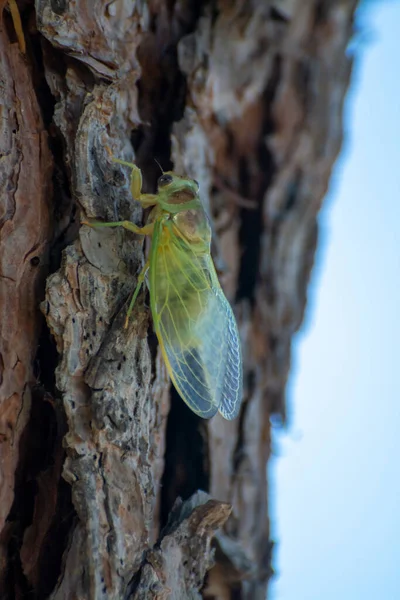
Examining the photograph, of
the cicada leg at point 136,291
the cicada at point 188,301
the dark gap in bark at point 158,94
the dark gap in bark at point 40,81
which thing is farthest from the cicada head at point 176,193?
the dark gap in bark at point 40,81

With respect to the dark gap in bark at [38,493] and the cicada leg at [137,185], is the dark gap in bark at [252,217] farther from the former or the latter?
the dark gap in bark at [38,493]

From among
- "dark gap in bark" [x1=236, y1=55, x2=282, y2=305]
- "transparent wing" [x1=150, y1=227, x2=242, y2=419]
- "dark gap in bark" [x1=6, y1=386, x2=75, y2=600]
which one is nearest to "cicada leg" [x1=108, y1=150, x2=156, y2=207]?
"transparent wing" [x1=150, y1=227, x2=242, y2=419]

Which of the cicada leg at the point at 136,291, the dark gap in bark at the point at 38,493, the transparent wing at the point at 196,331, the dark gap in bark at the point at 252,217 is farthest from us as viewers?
the dark gap in bark at the point at 252,217

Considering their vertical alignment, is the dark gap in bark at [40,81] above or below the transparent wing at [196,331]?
above

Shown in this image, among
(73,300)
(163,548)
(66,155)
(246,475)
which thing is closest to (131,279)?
(73,300)

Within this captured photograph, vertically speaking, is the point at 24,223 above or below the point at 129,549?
above

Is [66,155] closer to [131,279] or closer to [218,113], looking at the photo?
[131,279]
